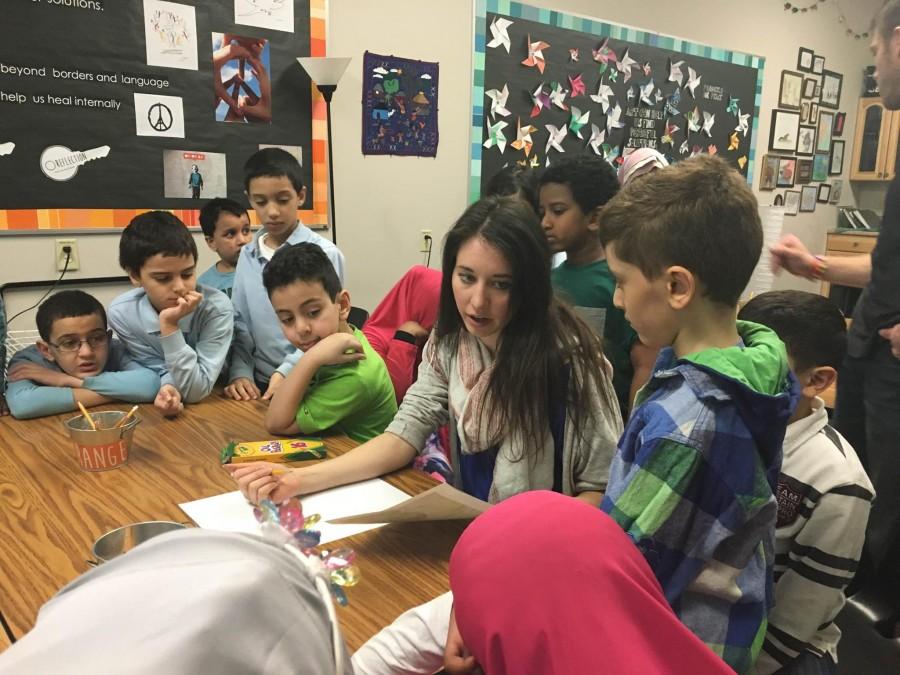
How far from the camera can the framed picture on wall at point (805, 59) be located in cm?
505

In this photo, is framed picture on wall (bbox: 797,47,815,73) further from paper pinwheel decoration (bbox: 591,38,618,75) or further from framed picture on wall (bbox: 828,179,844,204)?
paper pinwheel decoration (bbox: 591,38,618,75)

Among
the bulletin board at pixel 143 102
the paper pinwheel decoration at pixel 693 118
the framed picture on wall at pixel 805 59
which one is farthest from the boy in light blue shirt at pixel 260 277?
the framed picture on wall at pixel 805 59

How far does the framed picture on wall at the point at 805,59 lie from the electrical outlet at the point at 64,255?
16.5ft

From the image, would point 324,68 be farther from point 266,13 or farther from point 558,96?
point 558,96

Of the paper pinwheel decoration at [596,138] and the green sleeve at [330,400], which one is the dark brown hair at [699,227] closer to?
the green sleeve at [330,400]

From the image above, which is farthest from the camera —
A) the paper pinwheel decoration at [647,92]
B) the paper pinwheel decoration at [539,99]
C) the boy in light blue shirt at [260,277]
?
the paper pinwheel decoration at [647,92]

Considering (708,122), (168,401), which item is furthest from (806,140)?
(168,401)

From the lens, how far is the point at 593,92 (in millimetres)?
4031

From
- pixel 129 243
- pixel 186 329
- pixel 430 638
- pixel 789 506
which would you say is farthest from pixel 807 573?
pixel 129 243

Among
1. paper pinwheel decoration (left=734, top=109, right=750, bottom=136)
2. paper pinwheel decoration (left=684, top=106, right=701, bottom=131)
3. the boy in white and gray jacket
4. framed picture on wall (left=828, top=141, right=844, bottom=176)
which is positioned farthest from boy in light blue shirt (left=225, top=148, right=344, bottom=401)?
framed picture on wall (left=828, top=141, right=844, bottom=176)

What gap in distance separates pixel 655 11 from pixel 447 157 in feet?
5.86

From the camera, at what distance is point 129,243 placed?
1832 millimetres

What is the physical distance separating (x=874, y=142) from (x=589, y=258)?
16.2 feet

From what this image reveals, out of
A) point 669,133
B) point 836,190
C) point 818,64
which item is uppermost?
point 818,64
